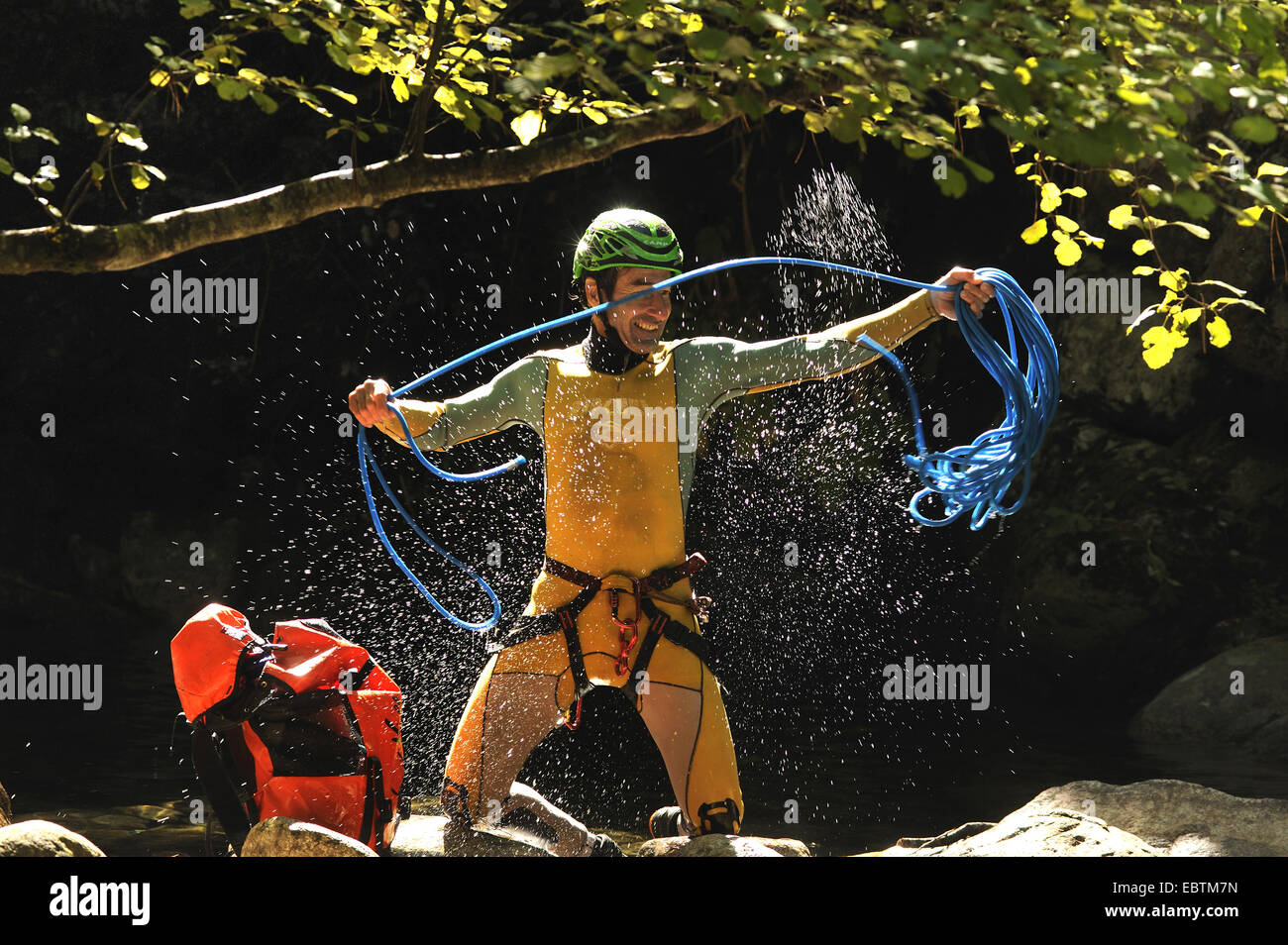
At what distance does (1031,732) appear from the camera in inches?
313

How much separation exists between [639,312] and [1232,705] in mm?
5159

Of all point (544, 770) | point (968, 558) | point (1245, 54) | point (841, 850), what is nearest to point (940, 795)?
point (841, 850)

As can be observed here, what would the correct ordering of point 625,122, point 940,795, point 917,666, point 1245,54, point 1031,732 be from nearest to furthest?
1. point 625,122
2. point 1245,54
3. point 940,795
4. point 1031,732
5. point 917,666

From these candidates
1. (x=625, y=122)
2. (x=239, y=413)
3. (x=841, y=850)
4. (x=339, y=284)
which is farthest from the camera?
(x=239, y=413)

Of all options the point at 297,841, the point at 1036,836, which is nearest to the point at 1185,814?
the point at 1036,836

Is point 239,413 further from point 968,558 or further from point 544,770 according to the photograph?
point 968,558

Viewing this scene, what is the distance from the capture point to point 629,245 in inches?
155

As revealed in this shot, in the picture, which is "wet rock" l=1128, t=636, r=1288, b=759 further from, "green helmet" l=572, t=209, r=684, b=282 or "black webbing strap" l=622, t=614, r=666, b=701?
"green helmet" l=572, t=209, r=684, b=282

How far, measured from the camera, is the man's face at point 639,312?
12.9ft

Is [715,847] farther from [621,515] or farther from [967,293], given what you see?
[967,293]

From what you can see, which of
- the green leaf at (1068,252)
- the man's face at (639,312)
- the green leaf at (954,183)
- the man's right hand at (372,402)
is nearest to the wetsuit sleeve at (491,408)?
the man's right hand at (372,402)

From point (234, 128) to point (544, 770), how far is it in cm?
497

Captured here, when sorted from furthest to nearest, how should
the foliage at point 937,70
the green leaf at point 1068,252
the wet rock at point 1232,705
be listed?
the wet rock at point 1232,705, the green leaf at point 1068,252, the foliage at point 937,70

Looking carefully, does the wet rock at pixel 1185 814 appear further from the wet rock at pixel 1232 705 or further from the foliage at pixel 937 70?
the wet rock at pixel 1232 705
